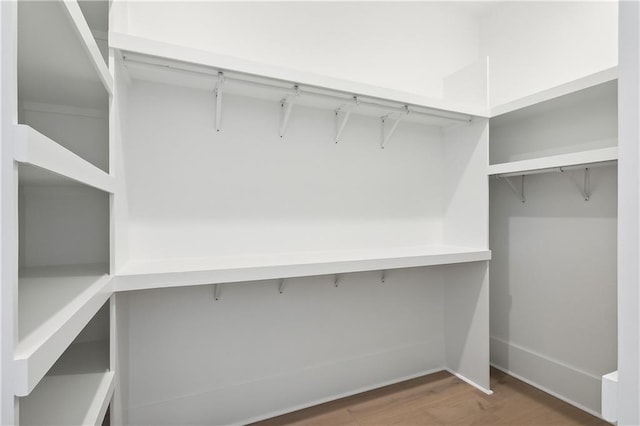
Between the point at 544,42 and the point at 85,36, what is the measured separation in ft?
8.12

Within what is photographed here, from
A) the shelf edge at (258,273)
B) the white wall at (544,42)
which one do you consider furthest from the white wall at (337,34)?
the shelf edge at (258,273)

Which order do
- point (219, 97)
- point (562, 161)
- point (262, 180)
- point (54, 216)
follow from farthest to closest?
point (262, 180)
point (562, 161)
point (219, 97)
point (54, 216)

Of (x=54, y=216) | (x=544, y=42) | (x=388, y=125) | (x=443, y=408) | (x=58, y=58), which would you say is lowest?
(x=443, y=408)

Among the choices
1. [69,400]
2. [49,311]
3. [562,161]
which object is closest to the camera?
[49,311]

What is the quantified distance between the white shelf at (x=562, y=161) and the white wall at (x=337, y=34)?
827 mm

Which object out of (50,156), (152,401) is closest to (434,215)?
(152,401)

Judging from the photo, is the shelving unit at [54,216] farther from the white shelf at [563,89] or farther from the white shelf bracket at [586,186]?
the white shelf bracket at [586,186]

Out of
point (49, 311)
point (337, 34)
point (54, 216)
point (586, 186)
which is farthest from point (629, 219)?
point (337, 34)

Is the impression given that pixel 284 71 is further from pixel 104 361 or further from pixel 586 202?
pixel 586 202

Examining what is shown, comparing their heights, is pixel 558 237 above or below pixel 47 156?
below

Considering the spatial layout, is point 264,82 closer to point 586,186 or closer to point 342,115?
point 342,115

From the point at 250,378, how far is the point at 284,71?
5.00ft

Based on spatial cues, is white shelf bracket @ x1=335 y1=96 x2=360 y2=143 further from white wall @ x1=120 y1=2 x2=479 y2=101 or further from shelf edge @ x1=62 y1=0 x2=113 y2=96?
shelf edge @ x1=62 y1=0 x2=113 y2=96

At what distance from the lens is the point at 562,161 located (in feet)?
5.19
